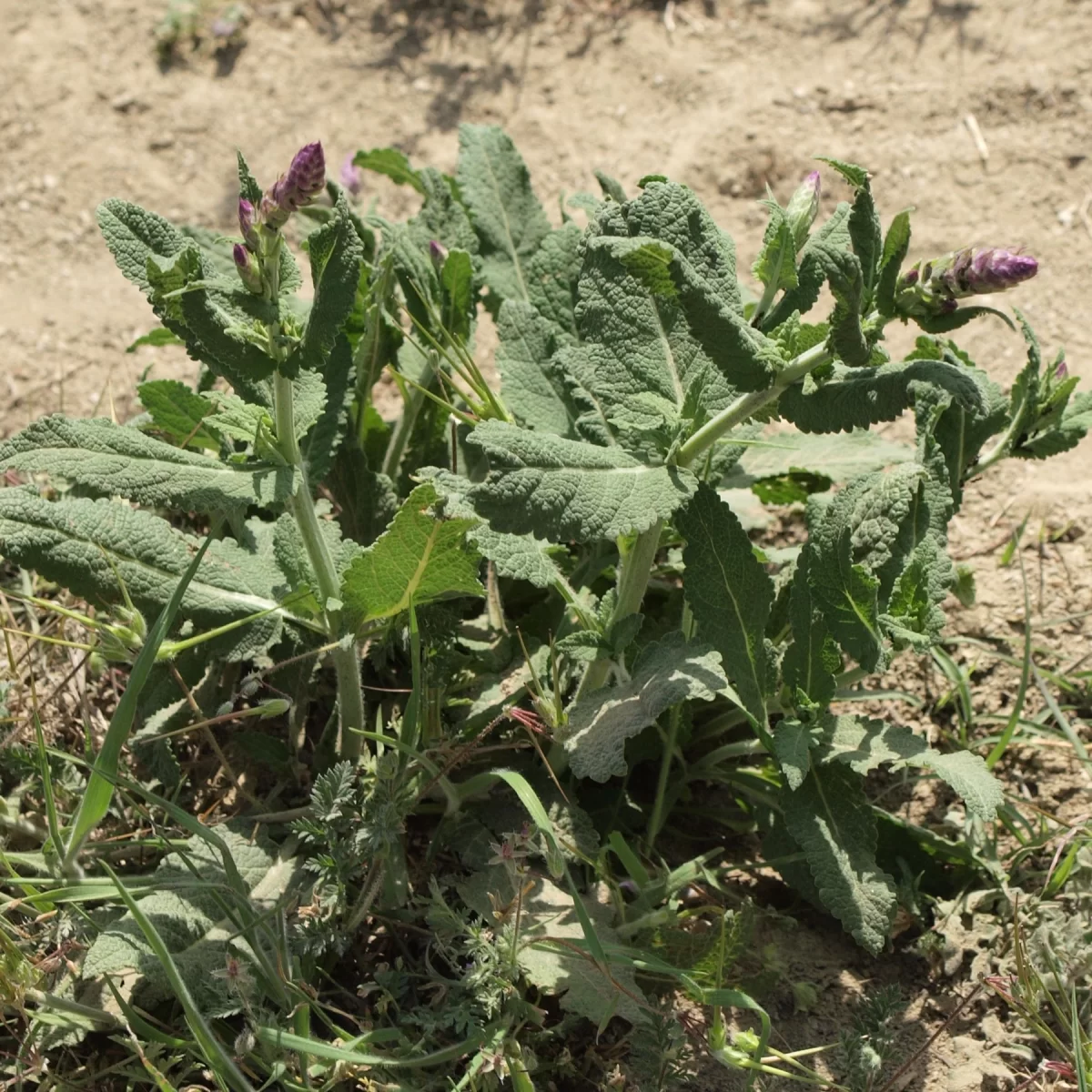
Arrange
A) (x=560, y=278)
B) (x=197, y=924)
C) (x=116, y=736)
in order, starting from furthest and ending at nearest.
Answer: (x=560, y=278)
(x=197, y=924)
(x=116, y=736)

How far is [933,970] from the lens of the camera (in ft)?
8.71

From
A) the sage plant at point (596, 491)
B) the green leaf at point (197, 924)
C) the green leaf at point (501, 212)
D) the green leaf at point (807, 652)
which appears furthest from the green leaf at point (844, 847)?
the green leaf at point (501, 212)

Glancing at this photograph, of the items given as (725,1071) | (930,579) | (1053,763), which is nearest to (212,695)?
(725,1071)

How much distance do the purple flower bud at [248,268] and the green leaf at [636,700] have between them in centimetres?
103

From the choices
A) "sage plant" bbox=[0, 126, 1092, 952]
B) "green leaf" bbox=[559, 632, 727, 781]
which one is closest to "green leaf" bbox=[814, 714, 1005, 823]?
"sage plant" bbox=[0, 126, 1092, 952]

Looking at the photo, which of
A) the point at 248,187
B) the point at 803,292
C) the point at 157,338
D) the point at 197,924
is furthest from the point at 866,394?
the point at 157,338

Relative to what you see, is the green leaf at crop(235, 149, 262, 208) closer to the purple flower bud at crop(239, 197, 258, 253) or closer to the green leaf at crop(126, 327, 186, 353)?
the purple flower bud at crop(239, 197, 258, 253)

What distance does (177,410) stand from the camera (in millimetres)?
2768

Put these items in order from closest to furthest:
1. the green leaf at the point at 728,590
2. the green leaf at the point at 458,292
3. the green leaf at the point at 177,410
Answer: the green leaf at the point at 728,590, the green leaf at the point at 177,410, the green leaf at the point at 458,292

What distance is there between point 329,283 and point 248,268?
218 mm

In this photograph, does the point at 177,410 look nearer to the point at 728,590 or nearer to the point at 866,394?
the point at 728,590

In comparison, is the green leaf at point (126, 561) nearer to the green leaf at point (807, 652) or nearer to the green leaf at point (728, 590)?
the green leaf at point (728, 590)

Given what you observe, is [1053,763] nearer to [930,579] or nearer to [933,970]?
[933,970]

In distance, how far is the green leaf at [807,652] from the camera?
252 centimetres
